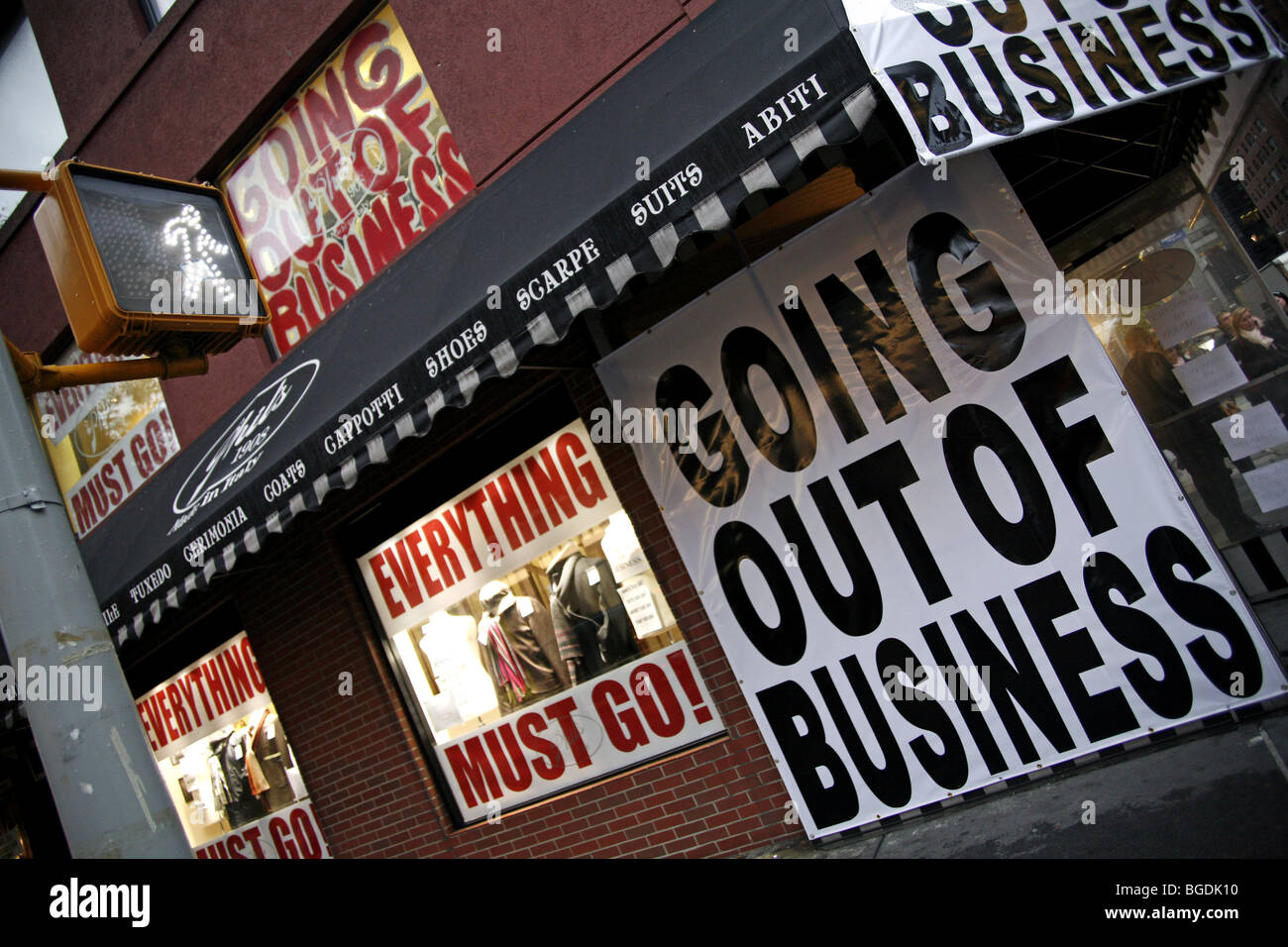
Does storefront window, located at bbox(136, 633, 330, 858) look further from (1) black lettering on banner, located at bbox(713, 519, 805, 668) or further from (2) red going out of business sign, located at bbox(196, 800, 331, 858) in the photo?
A: (1) black lettering on banner, located at bbox(713, 519, 805, 668)

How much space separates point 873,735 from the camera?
4.61m

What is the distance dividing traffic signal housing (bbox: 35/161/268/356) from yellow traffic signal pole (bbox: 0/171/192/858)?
0.94 meters

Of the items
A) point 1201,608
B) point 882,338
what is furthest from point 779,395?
point 1201,608

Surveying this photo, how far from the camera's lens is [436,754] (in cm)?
670

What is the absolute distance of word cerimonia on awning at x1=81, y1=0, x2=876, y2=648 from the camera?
3.70 m

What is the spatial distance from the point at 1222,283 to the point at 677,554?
460 centimetres

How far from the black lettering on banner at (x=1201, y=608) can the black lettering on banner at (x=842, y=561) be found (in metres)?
1.25

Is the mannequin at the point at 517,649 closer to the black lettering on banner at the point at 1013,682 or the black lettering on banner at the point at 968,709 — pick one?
the black lettering on banner at the point at 968,709

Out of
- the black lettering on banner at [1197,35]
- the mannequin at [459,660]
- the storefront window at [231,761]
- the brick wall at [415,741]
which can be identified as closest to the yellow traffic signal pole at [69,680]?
the brick wall at [415,741]

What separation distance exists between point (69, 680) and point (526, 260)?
8.89 ft

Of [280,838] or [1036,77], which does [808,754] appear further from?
[280,838]

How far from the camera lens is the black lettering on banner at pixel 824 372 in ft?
15.1

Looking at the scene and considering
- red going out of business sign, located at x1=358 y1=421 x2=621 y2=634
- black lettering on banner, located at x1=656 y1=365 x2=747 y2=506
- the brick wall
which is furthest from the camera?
red going out of business sign, located at x1=358 y1=421 x2=621 y2=634

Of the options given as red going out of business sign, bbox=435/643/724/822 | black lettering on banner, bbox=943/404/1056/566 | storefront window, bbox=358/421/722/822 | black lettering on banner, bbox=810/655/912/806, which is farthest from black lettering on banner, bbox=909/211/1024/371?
red going out of business sign, bbox=435/643/724/822
